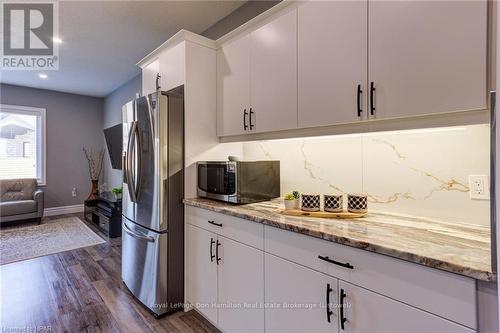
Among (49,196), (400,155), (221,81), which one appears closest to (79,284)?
(221,81)

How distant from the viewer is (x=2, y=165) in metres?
4.99

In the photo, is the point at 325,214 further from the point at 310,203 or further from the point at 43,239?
the point at 43,239

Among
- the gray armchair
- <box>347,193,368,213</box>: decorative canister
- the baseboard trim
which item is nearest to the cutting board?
<box>347,193,368,213</box>: decorative canister

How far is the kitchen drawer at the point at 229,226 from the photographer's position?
5.02 feet

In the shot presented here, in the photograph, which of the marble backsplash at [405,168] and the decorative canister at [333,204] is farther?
the decorative canister at [333,204]

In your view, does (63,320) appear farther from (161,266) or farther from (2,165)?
(2,165)

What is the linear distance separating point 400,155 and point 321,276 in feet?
2.84

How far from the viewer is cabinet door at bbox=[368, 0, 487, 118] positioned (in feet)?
3.42

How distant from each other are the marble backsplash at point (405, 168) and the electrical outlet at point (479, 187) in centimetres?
2

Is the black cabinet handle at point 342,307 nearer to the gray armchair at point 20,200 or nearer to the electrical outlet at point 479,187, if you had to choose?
the electrical outlet at point 479,187

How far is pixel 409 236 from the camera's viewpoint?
111 cm

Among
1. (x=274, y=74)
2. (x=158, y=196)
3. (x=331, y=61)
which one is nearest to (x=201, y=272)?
(x=158, y=196)

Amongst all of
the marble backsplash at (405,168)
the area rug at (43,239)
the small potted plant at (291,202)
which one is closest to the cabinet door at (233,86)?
the marble backsplash at (405,168)

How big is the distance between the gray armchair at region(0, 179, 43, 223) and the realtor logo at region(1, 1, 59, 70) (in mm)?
2060
